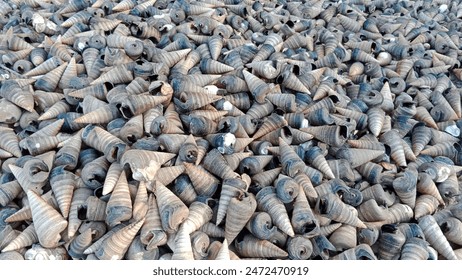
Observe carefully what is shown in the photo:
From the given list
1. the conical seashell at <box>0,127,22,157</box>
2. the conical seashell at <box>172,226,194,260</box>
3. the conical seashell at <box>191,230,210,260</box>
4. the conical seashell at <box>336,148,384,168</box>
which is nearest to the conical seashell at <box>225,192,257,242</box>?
the conical seashell at <box>191,230,210,260</box>

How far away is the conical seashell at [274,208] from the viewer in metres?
2.04

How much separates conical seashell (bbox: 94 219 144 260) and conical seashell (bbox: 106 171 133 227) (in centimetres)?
6

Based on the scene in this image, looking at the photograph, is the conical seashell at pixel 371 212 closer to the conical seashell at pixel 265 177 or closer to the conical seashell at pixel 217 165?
the conical seashell at pixel 265 177

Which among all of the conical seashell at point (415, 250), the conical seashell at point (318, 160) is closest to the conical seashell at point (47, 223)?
the conical seashell at point (318, 160)

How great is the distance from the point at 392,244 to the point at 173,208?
1143 mm

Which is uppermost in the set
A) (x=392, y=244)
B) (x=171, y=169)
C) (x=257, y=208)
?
(x=171, y=169)

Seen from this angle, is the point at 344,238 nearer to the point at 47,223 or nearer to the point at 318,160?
the point at 318,160

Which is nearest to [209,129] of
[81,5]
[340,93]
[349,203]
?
[349,203]

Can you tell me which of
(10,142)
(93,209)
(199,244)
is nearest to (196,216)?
(199,244)

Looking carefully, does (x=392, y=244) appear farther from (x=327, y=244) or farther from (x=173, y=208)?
(x=173, y=208)

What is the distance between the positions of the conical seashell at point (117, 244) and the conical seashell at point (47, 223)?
226 millimetres

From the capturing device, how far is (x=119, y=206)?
197 centimetres

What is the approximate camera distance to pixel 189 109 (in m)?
2.46
